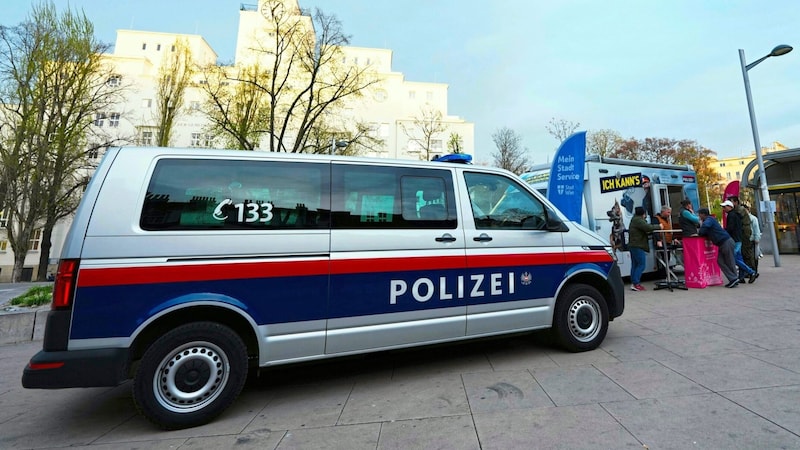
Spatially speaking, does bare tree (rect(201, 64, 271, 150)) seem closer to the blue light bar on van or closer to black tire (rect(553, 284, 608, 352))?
the blue light bar on van

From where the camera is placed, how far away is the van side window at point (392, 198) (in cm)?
325

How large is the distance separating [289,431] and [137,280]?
1603 mm

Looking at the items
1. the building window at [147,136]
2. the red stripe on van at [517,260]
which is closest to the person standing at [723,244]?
the red stripe on van at [517,260]

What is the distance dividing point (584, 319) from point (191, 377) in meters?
4.10

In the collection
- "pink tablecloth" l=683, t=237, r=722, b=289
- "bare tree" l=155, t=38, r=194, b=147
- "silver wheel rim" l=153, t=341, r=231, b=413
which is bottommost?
"silver wheel rim" l=153, t=341, r=231, b=413

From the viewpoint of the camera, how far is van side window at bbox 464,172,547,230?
12.4 feet

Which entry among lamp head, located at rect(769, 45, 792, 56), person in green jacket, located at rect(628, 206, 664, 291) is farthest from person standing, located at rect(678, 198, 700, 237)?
lamp head, located at rect(769, 45, 792, 56)

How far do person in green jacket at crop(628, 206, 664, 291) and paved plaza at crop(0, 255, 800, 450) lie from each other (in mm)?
3304

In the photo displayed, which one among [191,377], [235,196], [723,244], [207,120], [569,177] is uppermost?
[207,120]

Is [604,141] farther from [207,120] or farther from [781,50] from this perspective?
[207,120]

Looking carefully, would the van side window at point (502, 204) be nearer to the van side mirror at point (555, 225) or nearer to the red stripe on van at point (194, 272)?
the van side mirror at point (555, 225)

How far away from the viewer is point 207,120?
2872cm

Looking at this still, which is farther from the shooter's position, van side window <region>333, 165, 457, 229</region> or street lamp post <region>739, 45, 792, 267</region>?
street lamp post <region>739, 45, 792, 267</region>

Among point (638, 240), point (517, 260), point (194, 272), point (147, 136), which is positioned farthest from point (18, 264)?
point (638, 240)
